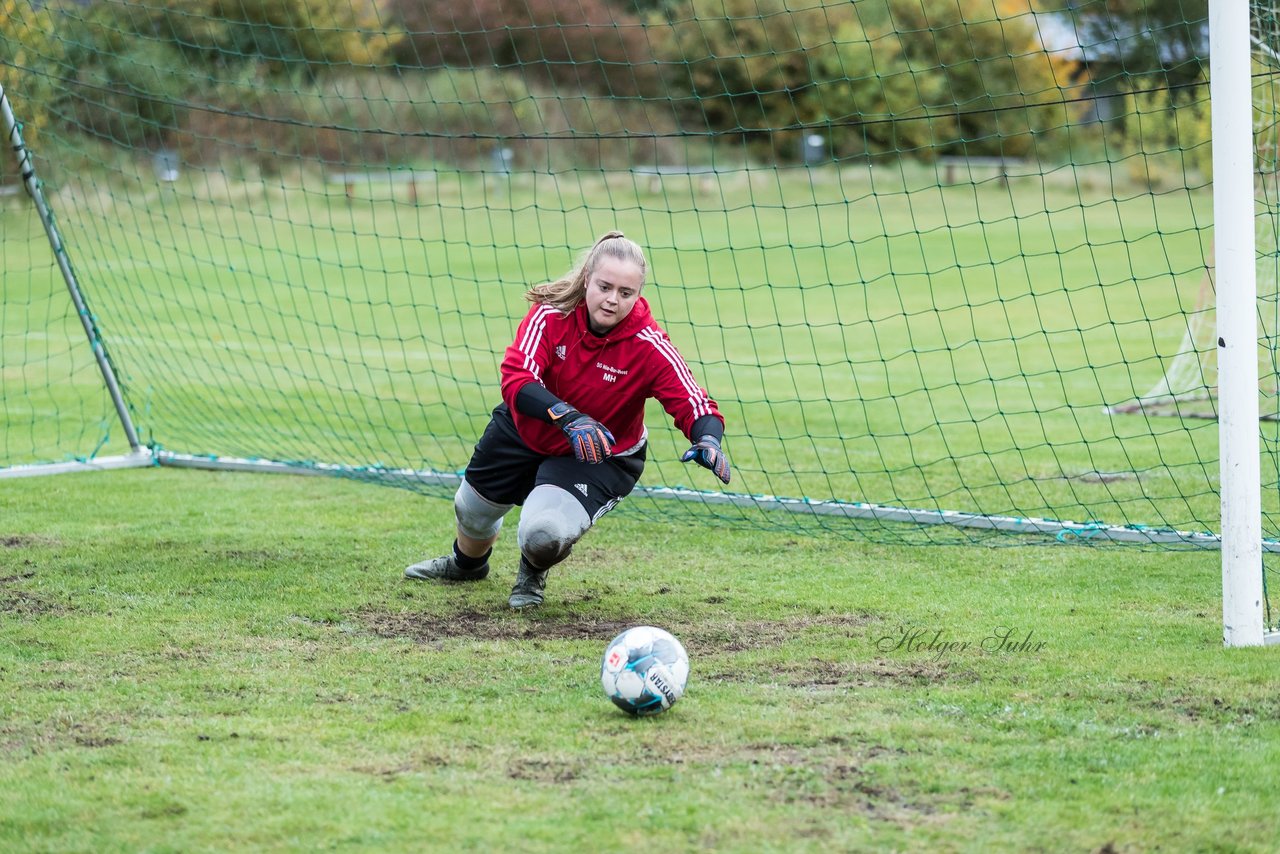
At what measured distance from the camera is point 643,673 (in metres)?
3.98

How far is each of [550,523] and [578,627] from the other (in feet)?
1.27

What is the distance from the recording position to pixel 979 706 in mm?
4094

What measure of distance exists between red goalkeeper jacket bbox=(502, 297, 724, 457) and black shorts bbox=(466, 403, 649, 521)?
189 mm

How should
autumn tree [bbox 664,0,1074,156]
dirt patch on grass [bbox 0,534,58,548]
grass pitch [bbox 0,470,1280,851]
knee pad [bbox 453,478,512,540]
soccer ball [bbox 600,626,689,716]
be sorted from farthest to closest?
1. autumn tree [bbox 664,0,1074,156]
2. dirt patch on grass [bbox 0,534,58,548]
3. knee pad [bbox 453,478,512,540]
4. soccer ball [bbox 600,626,689,716]
5. grass pitch [bbox 0,470,1280,851]

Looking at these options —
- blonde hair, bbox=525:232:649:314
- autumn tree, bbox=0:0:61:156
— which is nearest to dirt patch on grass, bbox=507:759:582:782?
blonde hair, bbox=525:232:649:314

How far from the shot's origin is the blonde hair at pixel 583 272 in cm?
511

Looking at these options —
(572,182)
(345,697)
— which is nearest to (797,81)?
(572,182)

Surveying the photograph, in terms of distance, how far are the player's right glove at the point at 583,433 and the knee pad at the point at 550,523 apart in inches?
10.1

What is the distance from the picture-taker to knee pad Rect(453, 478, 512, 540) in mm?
5602

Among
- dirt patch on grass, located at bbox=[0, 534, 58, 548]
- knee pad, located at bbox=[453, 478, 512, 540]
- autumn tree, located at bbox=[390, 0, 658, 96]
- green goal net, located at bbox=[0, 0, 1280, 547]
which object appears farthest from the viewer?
autumn tree, located at bbox=[390, 0, 658, 96]

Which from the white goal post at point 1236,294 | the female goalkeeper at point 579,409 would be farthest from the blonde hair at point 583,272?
the white goal post at point 1236,294

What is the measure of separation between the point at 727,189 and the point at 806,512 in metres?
24.2

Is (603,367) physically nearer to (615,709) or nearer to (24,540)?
(615,709)

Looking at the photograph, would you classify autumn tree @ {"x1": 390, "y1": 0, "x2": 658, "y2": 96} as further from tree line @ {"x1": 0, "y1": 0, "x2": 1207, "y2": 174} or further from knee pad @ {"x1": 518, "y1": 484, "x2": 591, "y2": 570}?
knee pad @ {"x1": 518, "y1": 484, "x2": 591, "y2": 570}
